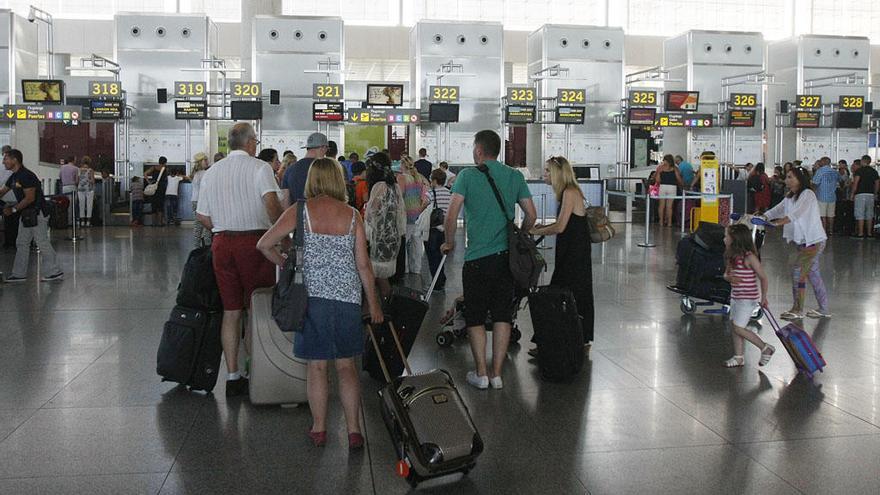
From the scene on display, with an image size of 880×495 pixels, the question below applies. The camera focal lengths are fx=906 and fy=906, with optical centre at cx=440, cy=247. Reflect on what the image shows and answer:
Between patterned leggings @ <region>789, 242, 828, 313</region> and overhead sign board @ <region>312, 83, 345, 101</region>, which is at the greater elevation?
overhead sign board @ <region>312, 83, 345, 101</region>

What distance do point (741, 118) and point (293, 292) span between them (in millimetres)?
23265

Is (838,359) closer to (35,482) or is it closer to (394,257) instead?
(394,257)

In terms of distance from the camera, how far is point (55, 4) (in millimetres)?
33719

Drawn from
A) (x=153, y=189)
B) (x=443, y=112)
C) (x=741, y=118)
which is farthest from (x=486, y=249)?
(x=741, y=118)

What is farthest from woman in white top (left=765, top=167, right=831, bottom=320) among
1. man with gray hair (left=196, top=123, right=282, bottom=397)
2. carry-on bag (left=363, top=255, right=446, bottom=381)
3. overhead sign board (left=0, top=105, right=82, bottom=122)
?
overhead sign board (left=0, top=105, right=82, bottom=122)

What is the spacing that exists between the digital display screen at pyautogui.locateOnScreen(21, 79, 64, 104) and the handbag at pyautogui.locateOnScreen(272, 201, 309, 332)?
20645 millimetres

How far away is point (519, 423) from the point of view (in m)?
5.32

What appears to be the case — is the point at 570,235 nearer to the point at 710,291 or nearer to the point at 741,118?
the point at 710,291

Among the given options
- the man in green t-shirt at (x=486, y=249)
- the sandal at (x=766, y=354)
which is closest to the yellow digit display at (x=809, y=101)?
the sandal at (x=766, y=354)

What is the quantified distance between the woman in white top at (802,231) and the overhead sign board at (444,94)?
15.4 metres

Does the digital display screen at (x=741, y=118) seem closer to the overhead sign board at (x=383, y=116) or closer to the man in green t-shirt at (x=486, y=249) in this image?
the overhead sign board at (x=383, y=116)

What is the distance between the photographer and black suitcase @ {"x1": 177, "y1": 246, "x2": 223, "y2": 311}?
5918mm

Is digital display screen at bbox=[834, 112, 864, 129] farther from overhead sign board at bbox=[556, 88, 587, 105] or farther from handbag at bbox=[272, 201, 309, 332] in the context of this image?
handbag at bbox=[272, 201, 309, 332]

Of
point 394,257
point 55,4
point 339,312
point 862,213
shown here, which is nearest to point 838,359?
point 394,257
